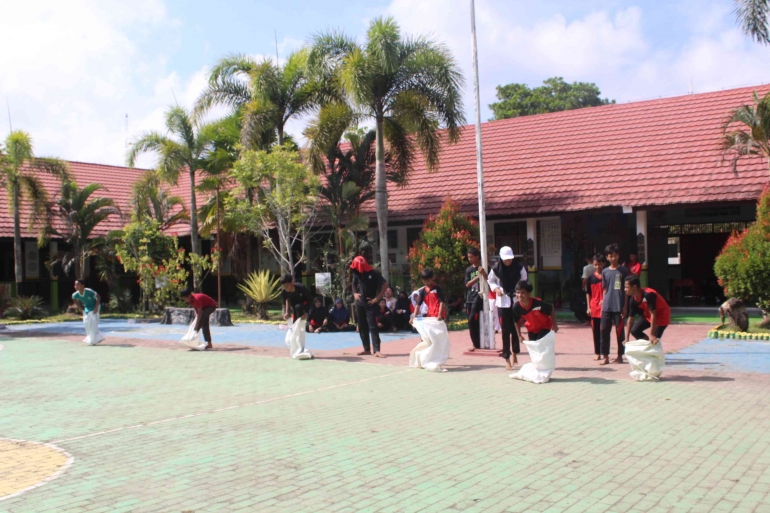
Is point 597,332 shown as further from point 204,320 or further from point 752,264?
point 204,320

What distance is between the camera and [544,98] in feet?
187

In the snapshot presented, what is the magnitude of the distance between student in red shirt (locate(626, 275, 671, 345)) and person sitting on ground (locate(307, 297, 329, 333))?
862 centimetres

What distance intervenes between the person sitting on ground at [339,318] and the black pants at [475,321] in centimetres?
515

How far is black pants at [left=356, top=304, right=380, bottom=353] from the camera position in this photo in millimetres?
12680

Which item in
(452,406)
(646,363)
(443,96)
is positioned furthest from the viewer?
(443,96)

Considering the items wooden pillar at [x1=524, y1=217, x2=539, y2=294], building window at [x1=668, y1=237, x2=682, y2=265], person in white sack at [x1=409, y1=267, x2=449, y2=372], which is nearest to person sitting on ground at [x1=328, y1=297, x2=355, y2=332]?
wooden pillar at [x1=524, y1=217, x2=539, y2=294]

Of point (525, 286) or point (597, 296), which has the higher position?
point (525, 286)

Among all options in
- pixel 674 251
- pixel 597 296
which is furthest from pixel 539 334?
pixel 674 251

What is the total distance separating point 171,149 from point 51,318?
6.50 meters

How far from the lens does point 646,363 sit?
952cm

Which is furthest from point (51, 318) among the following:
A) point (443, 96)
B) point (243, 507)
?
point (243, 507)

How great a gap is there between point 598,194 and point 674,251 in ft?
20.0

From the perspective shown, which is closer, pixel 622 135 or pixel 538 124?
pixel 622 135

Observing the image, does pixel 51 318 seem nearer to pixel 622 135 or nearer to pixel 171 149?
pixel 171 149
